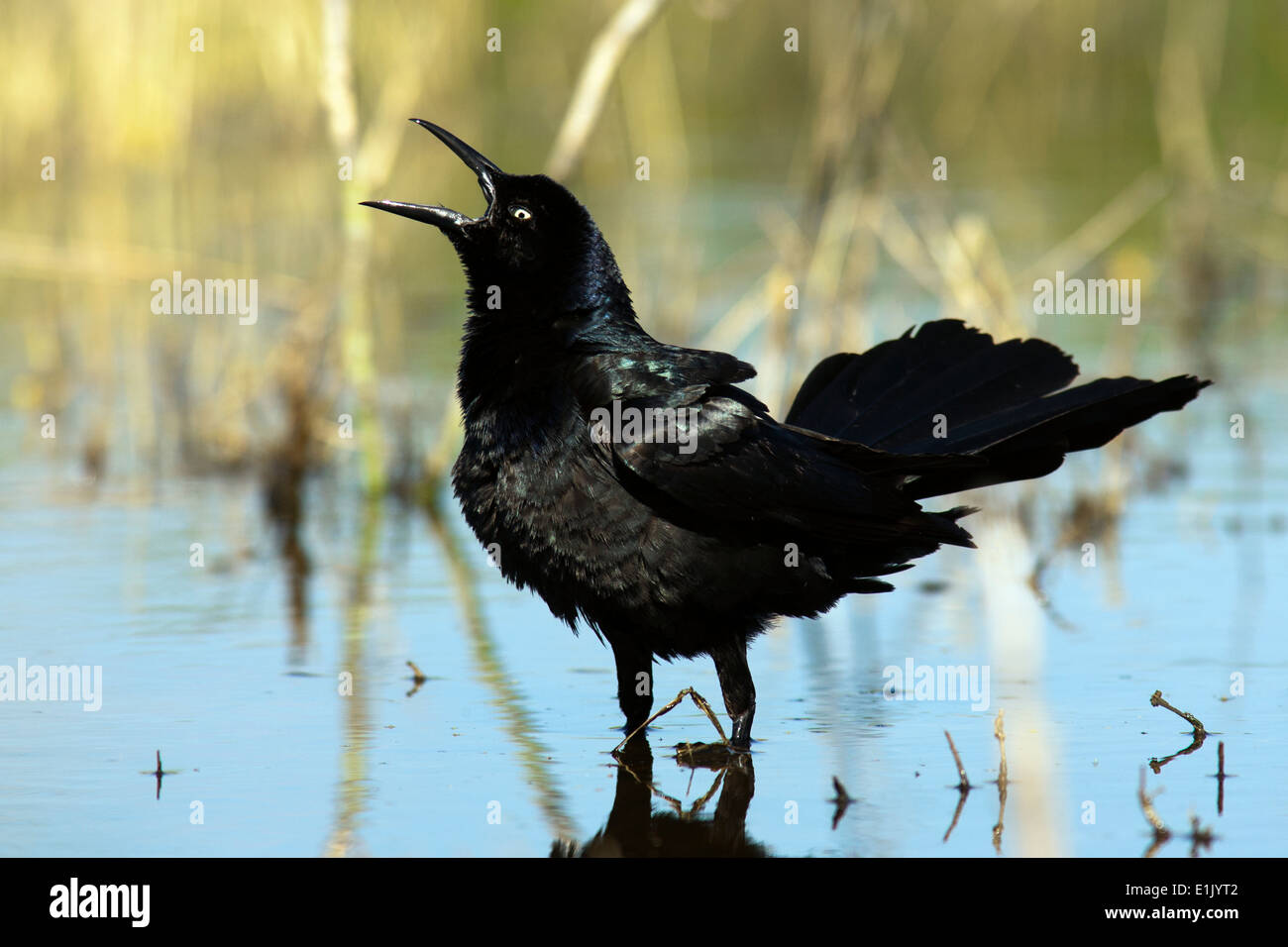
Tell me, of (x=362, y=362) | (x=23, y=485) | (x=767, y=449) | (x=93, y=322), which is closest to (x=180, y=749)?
(x=767, y=449)

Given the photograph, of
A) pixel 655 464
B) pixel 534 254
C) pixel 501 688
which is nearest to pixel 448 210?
pixel 534 254

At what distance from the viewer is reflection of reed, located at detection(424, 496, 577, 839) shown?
4.16m

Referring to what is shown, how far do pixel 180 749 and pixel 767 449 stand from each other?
169 centimetres

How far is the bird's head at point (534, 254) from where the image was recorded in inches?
190

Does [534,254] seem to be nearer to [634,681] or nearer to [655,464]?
[655,464]

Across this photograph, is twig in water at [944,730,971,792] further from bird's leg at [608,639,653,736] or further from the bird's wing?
bird's leg at [608,639,653,736]

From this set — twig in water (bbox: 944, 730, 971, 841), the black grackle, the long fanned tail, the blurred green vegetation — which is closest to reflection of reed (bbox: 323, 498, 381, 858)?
the black grackle

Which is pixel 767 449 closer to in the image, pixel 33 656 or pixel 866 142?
pixel 33 656

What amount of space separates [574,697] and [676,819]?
1125 millimetres

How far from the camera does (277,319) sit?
11336mm

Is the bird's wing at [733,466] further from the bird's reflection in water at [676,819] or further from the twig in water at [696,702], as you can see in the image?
the bird's reflection in water at [676,819]

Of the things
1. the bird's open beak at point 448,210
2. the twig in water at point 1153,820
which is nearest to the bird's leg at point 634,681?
the bird's open beak at point 448,210

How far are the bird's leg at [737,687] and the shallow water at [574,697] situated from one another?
6 centimetres

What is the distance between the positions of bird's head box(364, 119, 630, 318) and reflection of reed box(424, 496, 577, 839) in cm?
110
